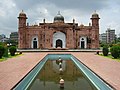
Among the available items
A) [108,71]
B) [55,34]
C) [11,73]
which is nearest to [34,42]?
[55,34]

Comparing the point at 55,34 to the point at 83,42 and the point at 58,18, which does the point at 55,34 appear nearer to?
the point at 58,18

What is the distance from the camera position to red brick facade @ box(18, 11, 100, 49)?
111ft

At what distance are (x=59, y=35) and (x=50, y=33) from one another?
163 centimetres

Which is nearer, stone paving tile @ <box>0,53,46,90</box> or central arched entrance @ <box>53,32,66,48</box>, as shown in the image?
stone paving tile @ <box>0,53,46,90</box>

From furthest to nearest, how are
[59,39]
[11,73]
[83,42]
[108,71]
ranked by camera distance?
[83,42]
[59,39]
[108,71]
[11,73]

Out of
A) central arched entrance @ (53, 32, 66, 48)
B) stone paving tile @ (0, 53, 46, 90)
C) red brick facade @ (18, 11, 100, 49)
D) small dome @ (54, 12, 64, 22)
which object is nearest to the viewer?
stone paving tile @ (0, 53, 46, 90)

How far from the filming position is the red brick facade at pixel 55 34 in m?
33.8

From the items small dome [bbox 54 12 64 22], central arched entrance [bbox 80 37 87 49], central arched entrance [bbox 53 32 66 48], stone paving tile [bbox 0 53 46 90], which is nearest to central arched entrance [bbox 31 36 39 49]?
central arched entrance [bbox 53 32 66 48]

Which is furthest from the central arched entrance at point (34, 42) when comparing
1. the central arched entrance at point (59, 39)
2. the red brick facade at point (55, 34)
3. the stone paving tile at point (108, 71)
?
the stone paving tile at point (108, 71)

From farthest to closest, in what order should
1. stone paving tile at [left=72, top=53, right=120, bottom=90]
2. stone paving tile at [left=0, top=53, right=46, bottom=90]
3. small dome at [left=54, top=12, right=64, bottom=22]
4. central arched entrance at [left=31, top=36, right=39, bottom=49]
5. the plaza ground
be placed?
1. small dome at [left=54, top=12, right=64, bottom=22]
2. central arched entrance at [left=31, top=36, right=39, bottom=49]
3. stone paving tile at [left=72, top=53, right=120, bottom=90]
4. the plaza ground
5. stone paving tile at [left=0, top=53, right=46, bottom=90]

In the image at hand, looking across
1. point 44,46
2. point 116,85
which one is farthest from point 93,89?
point 44,46

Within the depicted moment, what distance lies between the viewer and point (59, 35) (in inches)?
1362

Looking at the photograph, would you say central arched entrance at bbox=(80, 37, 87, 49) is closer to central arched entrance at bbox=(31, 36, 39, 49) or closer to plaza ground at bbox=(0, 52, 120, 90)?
central arched entrance at bbox=(31, 36, 39, 49)

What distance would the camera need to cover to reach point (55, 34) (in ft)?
113
